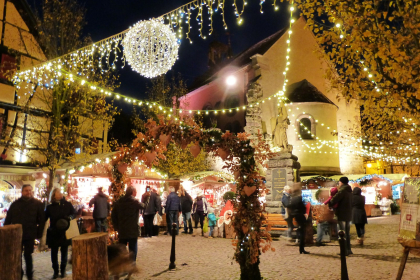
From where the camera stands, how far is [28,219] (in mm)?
6234

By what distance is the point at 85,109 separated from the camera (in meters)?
15.8

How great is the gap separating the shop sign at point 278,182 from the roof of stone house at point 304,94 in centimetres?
1084

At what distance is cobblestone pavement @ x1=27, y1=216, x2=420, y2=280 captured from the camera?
6613mm

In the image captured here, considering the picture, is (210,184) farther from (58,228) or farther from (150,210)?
(58,228)

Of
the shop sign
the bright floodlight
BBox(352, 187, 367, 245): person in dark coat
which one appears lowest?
BBox(352, 187, 367, 245): person in dark coat

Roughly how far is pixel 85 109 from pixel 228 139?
1133 centimetres

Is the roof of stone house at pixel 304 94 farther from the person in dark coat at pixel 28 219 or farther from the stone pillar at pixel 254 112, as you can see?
the person in dark coat at pixel 28 219

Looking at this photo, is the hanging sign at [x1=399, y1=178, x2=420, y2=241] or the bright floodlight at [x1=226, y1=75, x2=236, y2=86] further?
the bright floodlight at [x1=226, y1=75, x2=236, y2=86]

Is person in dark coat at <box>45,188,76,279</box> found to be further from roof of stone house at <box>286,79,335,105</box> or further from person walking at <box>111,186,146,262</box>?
roof of stone house at <box>286,79,335,105</box>

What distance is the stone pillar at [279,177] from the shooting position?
14.5m

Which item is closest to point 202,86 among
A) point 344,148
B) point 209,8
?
point 344,148

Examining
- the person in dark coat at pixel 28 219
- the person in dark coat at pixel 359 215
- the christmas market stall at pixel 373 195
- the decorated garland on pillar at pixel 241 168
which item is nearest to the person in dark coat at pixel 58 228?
the person in dark coat at pixel 28 219

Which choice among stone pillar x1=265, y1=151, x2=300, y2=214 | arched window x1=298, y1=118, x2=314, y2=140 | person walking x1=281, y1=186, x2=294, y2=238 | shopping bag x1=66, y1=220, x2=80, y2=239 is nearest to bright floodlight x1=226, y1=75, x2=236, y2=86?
arched window x1=298, y1=118, x2=314, y2=140

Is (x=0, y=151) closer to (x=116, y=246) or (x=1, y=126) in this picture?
(x=1, y=126)
